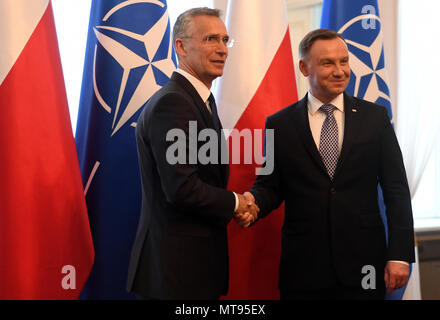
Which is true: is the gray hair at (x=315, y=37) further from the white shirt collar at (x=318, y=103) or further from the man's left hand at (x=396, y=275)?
the man's left hand at (x=396, y=275)

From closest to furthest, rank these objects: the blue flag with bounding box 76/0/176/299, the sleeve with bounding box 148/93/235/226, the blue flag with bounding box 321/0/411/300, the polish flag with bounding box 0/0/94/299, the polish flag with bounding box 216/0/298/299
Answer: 1. the sleeve with bounding box 148/93/235/226
2. the polish flag with bounding box 0/0/94/299
3. the blue flag with bounding box 76/0/176/299
4. the polish flag with bounding box 216/0/298/299
5. the blue flag with bounding box 321/0/411/300

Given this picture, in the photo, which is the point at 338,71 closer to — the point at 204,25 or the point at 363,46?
the point at 204,25

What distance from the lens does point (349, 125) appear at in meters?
1.70

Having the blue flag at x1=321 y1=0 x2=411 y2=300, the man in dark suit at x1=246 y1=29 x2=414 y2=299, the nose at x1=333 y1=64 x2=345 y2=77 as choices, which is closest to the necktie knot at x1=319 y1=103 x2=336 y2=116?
the man in dark suit at x1=246 y1=29 x2=414 y2=299

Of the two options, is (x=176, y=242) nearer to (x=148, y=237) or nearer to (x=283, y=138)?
(x=148, y=237)

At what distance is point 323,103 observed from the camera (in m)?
1.81

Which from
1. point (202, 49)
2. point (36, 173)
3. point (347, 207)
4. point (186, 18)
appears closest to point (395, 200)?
point (347, 207)

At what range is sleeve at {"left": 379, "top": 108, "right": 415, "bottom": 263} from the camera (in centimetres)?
161

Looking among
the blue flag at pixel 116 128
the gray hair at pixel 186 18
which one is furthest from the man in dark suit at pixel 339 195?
the blue flag at pixel 116 128

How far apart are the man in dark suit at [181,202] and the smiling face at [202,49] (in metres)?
0.02

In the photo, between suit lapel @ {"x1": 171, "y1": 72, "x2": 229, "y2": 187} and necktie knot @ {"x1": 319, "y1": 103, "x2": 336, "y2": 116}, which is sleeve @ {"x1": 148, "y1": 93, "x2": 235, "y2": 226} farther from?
necktie knot @ {"x1": 319, "y1": 103, "x2": 336, "y2": 116}

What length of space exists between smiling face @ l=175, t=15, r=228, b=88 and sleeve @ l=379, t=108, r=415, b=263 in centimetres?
78

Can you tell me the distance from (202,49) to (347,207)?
0.89m
